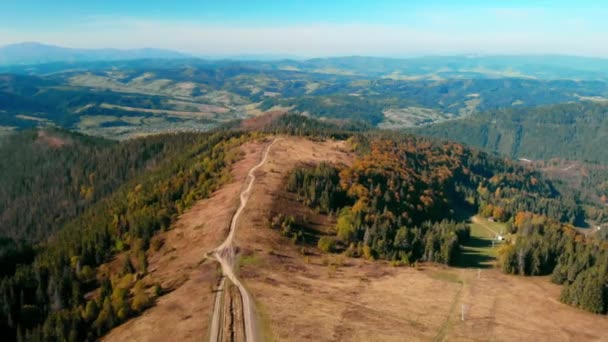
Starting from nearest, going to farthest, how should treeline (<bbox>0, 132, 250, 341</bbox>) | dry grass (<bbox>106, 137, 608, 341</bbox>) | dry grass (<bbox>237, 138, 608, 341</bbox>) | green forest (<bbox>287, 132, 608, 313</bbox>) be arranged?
1. dry grass (<bbox>106, 137, 608, 341</bbox>)
2. dry grass (<bbox>237, 138, 608, 341</bbox>)
3. treeline (<bbox>0, 132, 250, 341</bbox>)
4. green forest (<bbox>287, 132, 608, 313</bbox>)


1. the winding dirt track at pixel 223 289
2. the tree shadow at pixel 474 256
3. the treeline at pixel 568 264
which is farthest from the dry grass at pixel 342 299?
the tree shadow at pixel 474 256

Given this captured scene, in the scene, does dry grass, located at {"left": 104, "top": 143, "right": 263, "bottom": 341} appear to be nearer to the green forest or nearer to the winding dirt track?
the winding dirt track

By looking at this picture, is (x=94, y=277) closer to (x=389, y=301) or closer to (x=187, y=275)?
(x=187, y=275)

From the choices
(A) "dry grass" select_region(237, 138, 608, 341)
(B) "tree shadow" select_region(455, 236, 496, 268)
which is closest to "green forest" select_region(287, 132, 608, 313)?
(B) "tree shadow" select_region(455, 236, 496, 268)

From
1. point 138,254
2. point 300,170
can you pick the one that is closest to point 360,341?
point 138,254

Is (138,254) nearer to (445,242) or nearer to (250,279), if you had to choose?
(250,279)

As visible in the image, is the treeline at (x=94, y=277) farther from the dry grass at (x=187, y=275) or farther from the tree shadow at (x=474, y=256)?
the tree shadow at (x=474, y=256)
